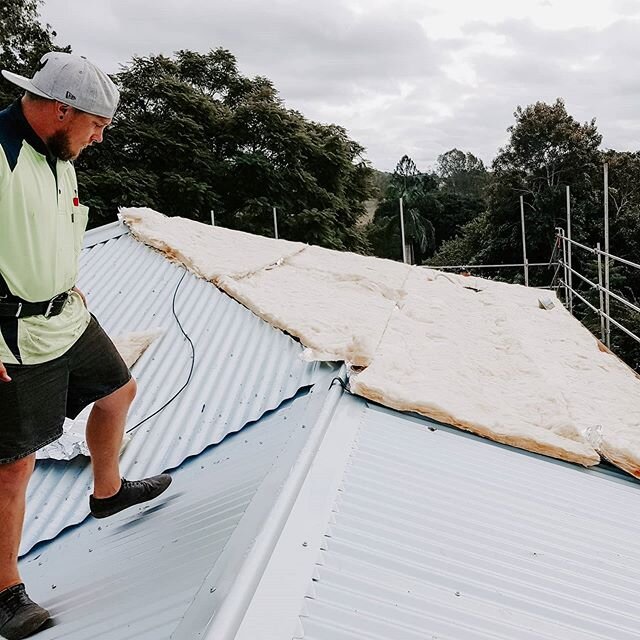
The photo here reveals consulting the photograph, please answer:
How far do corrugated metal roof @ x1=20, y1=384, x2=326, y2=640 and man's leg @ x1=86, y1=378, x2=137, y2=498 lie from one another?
0.21 meters

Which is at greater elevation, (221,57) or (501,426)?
(221,57)

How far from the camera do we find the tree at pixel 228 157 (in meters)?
15.5

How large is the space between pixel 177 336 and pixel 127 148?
45.4ft

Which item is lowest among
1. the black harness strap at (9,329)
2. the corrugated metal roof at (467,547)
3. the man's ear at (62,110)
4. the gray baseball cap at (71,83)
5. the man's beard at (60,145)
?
the corrugated metal roof at (467,547)

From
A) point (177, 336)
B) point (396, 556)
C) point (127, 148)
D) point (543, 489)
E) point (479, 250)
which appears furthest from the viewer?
point (479, 250)

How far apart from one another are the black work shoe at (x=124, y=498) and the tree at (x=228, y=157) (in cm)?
1362

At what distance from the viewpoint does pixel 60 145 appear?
1479mm

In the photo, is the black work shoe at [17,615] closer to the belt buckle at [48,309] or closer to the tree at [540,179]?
the belt buckle at [48,309]

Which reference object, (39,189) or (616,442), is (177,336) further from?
(616,442)

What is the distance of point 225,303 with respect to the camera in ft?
12.0

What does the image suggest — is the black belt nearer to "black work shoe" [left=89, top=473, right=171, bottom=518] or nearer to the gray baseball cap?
the gray baseball cap

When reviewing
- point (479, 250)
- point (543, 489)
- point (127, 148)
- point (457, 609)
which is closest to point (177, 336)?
point (543, 489)

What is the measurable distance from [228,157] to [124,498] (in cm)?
1628

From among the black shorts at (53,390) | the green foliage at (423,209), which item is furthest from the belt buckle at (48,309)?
the green foliage at (423,209)
